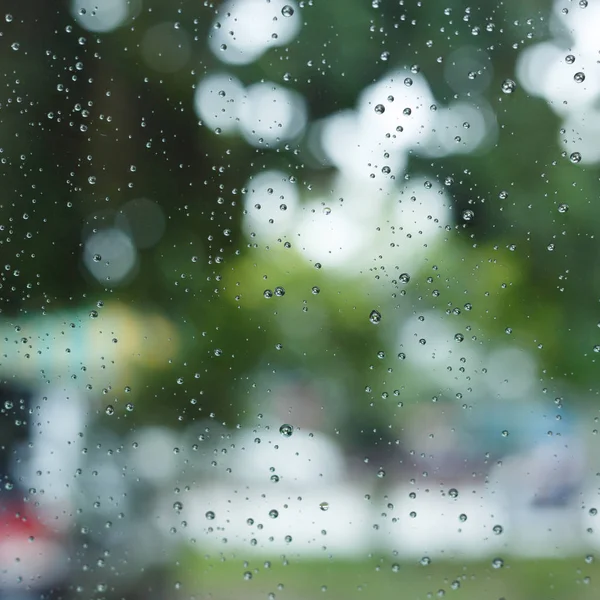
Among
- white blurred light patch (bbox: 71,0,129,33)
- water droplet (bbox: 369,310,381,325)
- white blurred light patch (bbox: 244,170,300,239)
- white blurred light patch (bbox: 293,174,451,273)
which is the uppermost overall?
white blurred light patch (bbox: 71,0,129,33)

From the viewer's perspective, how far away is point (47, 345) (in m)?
0.92

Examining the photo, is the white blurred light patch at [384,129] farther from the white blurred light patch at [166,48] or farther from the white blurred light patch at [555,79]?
the white blurred light patch at [166,48]

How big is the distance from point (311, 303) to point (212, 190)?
0.19 metres

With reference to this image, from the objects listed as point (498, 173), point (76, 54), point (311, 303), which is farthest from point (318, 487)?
point (76, 54)

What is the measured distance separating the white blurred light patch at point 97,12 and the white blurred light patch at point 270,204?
0.30 meters

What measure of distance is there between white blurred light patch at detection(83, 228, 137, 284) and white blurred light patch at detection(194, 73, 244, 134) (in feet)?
0.63

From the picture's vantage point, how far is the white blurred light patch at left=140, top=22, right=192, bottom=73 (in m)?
0.94

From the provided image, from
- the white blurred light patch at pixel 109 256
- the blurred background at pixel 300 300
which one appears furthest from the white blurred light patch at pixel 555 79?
the white blurred light patch at pixel 109 256

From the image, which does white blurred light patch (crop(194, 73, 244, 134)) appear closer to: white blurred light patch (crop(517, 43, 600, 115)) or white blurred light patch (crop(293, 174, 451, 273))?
white blurred light patch (crop(293, 174, 451, 273))

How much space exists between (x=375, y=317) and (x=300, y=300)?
3.8 inches

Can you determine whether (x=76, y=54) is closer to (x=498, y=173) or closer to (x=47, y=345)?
(x=47, y=345)

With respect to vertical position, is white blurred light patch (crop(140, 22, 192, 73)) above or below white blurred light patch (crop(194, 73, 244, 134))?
above

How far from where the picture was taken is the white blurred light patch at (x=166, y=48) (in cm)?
94

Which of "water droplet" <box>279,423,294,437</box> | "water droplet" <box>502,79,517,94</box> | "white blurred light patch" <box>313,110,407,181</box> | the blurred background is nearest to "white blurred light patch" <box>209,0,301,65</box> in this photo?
the blurred background
